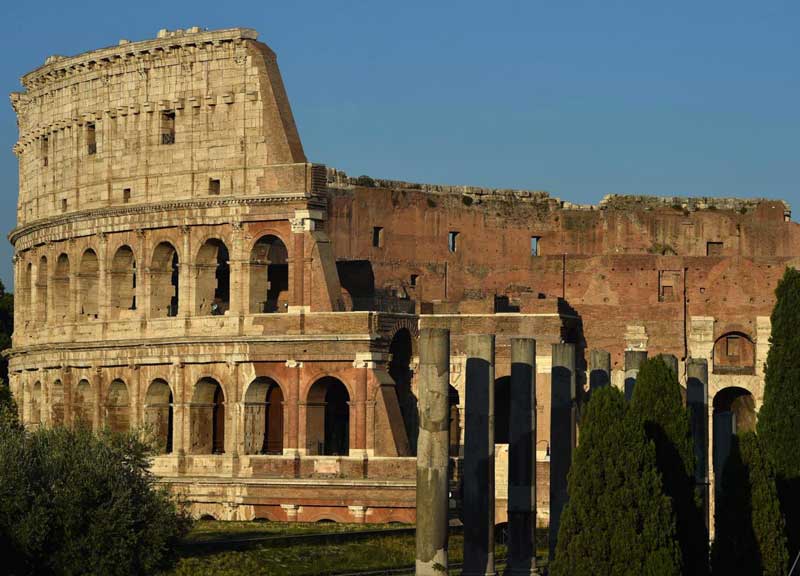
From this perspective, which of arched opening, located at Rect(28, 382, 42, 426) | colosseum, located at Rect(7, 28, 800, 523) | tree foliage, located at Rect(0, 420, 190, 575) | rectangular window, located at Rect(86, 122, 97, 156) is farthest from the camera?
arched opening, located at Rect(28, 382, 42, 426)

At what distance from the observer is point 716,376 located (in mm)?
52531

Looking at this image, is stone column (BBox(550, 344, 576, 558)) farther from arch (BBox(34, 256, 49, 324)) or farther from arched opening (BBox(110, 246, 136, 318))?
arch (BBox(34, 256, 49, 324))

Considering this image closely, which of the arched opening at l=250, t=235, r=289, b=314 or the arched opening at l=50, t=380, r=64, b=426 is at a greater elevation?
the arched opening at l=250, t=235, r=289, b=314

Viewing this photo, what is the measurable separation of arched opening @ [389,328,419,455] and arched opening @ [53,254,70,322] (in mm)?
9840

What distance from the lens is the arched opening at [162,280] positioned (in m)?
48.8

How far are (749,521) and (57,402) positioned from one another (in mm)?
26309

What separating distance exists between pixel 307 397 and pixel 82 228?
907 centimetres

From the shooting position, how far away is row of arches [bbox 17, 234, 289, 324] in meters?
47.6

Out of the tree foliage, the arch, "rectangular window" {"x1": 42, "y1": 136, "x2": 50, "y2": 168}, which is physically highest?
"rectangular window" {"x1": 42, "y1": 136, "x2": 50, "y2": 168}

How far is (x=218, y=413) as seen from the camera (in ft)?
159

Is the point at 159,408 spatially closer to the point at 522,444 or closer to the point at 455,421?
the point at 455,421

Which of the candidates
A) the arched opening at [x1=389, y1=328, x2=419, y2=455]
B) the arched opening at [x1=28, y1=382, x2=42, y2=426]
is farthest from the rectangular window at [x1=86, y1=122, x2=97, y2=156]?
the arched opening at [x1=389, y1=328, x2=419, y2=455]

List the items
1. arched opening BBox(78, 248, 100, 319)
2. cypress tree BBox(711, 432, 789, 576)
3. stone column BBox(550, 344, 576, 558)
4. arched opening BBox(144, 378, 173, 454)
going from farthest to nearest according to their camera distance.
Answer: arched opening BBox(78, 248, 100, 319) → arched opening BBox(144, 378, 173, 454) → stone column BBox(550, 344, 576, 558) → cypress tree BBox(711, 432, 789, 576)

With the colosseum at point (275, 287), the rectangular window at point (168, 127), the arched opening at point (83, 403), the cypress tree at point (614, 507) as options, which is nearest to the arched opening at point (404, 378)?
the colosseum at point (275, 287)
